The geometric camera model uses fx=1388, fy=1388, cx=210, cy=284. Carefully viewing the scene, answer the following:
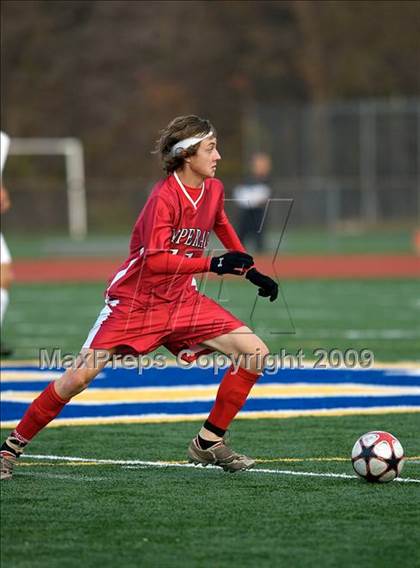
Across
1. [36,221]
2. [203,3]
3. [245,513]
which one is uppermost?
[203,3]

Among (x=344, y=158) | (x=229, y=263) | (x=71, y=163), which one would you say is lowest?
(x=229, y=263)

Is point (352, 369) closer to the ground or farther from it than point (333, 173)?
closer to the ground

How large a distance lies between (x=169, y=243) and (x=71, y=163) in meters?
36.8

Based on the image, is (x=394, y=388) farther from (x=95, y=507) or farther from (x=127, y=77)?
(x=127, y=77)

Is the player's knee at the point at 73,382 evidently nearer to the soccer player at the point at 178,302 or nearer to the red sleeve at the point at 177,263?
the soccer player at the point at 178,302

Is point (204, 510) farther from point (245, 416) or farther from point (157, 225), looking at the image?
point (245, 416)

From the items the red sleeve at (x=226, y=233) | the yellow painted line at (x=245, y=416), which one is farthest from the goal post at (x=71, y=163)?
the red sleeve at (x=226, y=233)

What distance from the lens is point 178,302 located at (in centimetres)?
701

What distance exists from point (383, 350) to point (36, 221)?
26.5 m

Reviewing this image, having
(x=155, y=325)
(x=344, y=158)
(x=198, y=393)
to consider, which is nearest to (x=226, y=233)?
(x=155, y=325)

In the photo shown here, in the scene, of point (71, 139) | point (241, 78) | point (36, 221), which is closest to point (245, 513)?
point (36, 221)

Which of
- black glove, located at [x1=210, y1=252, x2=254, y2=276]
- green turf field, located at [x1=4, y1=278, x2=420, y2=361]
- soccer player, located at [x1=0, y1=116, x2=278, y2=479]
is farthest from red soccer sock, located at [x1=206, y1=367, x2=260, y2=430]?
green turf field, located at [x1=4, y1=278, x2=420, y2=361]

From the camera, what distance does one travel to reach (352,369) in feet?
36.8

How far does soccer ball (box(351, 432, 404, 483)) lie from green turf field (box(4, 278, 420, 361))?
367cm
